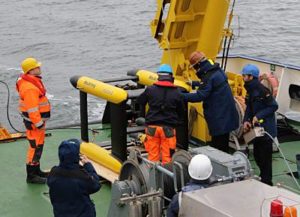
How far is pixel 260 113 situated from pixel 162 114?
3.63 ft

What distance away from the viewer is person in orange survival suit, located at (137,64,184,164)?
21.5 feet

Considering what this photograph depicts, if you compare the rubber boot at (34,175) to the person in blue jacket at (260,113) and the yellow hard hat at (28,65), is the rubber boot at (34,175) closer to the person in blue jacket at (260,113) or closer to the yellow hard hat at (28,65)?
the yellow hard hat at (28,65)

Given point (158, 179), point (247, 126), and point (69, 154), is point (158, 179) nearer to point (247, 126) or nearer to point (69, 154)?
point (69, 154)

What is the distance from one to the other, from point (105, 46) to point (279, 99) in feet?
45.4

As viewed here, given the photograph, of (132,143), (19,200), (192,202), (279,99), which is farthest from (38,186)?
(279,99)

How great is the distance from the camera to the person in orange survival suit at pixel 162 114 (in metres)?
6.55

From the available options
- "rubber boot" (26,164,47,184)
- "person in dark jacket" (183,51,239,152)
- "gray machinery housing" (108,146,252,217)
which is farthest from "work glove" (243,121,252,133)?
"rubber boot" (26,164,47,184)

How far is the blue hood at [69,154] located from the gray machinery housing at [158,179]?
0.60 metres

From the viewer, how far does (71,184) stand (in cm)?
488

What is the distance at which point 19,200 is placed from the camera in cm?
705

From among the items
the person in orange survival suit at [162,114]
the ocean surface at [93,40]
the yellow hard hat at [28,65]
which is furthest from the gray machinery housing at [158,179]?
the ocean surface at [93,40]

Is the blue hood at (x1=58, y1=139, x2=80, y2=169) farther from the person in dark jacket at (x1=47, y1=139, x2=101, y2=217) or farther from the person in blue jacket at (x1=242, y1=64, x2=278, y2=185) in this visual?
the person in blue jacket at (x1=242, y1=64, x2=278, y2=185)

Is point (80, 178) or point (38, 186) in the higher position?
point (80, 178)

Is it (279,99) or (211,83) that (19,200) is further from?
(279,99)
